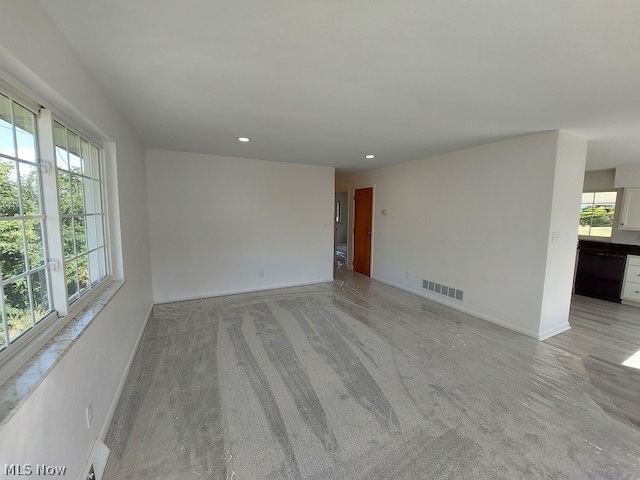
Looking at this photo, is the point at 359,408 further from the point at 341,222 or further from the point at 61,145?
the point at 341,222

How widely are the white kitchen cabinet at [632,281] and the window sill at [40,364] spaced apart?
668cm

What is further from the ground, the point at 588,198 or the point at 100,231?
the point at 588,198

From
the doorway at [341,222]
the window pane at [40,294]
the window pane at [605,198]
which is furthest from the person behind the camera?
the doorway at [341,222]

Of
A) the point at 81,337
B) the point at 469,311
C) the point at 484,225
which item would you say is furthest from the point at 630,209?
the point at 81,337

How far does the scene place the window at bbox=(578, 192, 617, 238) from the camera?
487 centimetres

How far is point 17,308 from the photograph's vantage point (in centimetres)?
119

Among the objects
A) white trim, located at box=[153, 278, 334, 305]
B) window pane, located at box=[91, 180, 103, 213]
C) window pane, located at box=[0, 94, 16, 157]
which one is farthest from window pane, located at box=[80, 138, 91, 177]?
white trim, located at box=[153, 278, 334, 305]

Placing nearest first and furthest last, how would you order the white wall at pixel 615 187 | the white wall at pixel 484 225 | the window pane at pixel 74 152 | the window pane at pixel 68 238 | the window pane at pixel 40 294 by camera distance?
the window pane at pixel 40 294
the window pane at pixel 68 238
the window pane at pixel 74 152
the white wall at pixel 484 225
the white wall at pixel 615 187

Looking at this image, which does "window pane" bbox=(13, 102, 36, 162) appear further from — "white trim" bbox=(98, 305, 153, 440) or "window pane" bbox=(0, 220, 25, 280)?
"white trim" bbox=(98, 305, 153, 440)

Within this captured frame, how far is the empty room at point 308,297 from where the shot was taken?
124cm

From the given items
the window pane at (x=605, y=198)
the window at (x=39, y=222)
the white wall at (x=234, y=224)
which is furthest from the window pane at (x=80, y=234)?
the window pane at (x=605, y=198)

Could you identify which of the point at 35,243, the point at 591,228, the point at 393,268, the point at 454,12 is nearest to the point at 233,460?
the point at 35,243

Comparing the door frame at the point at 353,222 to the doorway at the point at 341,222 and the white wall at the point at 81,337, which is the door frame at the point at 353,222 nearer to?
the doorway at the point at 341,222

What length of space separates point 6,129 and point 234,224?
3.34 m
